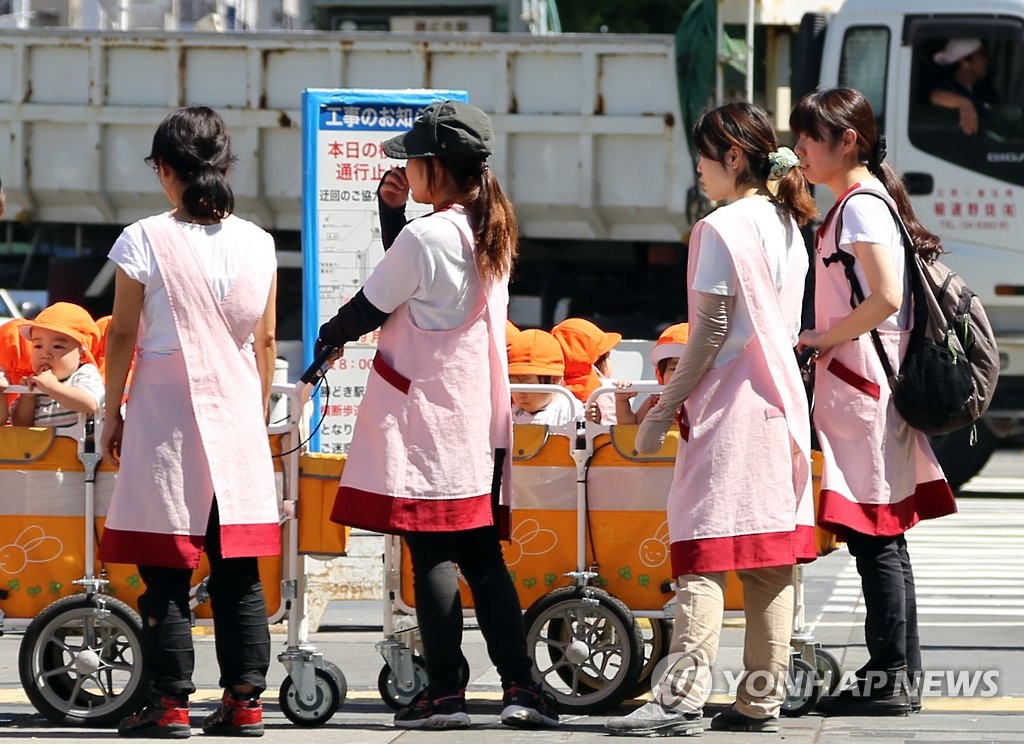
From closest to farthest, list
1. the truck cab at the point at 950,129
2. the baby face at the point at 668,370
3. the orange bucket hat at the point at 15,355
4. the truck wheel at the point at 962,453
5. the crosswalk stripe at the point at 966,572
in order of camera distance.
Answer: the baby face at the point at 668,370 → the orange bucket hat at the point at 15,355 → the crosswalk stripe at the point at 966,572 → the truck cab at the point at 950,129 → the truck wheel at the point at 962,453

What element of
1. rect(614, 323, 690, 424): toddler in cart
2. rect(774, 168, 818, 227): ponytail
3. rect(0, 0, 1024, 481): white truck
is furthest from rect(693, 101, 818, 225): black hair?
rect(0, 0, 1024, 481): white truck

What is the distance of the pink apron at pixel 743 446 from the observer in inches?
205

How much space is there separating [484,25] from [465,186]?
1225 centimetres

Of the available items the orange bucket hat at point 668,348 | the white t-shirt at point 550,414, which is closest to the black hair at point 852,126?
the orange bucket hat at point 668,348

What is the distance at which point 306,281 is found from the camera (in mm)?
8242

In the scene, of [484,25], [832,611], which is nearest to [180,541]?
[832,611]

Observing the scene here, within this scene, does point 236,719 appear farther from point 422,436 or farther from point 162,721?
point 422,436

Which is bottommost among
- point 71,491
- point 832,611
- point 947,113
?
point 832,611

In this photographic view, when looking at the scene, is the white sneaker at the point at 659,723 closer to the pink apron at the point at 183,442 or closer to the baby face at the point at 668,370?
the pink apron at the point at 183,442

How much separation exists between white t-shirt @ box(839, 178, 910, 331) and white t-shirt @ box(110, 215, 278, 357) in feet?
5.73

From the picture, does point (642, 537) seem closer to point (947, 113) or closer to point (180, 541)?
point (180, 541)

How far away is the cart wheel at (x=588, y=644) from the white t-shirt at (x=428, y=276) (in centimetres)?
94

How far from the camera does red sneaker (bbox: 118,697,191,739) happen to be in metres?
5.27

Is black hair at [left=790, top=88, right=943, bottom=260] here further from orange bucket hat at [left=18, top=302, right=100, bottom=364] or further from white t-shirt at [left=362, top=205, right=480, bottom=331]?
orange bucket hat at [left=18, top=302, right=100, bottom=364]
